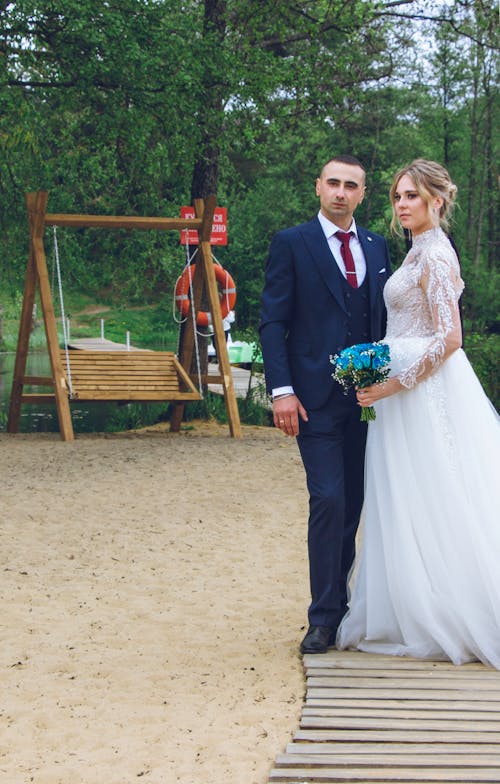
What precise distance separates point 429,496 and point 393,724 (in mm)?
1221

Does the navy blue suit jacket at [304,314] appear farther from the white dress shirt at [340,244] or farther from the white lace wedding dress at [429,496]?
the white lace wedding dress at [429,496]

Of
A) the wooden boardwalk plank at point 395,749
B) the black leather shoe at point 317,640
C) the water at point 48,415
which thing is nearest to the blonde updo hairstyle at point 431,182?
the black leather shoe at point 317,640

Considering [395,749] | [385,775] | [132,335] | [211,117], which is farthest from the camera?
[132,335]

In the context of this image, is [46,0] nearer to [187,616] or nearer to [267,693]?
[187,616]

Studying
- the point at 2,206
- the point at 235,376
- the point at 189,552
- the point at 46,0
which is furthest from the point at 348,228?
the point at 235,376

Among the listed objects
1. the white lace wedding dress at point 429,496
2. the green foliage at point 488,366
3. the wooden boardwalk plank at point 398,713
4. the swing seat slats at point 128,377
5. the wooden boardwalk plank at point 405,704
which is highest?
the white lace wedding dress at point 429,496

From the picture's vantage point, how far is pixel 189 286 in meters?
15.2

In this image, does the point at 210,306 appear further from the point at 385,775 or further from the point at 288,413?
the point at 385,775

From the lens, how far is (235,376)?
25.4 m

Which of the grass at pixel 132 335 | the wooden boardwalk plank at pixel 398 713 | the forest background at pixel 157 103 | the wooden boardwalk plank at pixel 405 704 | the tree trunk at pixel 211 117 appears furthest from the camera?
the grass at pixel 132 335

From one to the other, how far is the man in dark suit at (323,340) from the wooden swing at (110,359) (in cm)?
855

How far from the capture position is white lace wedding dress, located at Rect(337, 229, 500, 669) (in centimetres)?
502

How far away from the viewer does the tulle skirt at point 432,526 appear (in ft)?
16.4

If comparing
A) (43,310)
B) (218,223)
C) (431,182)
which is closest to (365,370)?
(431,182)
